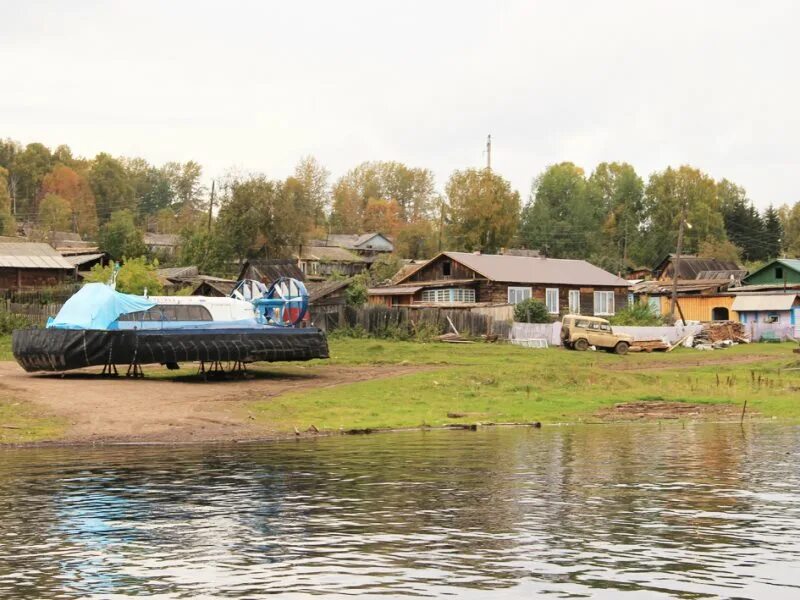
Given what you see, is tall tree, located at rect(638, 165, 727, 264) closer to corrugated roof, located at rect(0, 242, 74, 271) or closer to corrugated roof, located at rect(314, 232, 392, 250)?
corrugated roof, located at rect(314, 232, 392, 250)

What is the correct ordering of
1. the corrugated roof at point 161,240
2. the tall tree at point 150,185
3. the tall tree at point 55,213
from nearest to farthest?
the corrugated roof at point 161,240, the tall tree at point 55,213, the tall tree at point 150,185

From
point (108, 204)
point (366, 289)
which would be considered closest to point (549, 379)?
point (366, 289)

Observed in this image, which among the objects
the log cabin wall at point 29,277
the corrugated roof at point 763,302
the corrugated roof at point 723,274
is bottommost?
the corrugated roof at point 763,302

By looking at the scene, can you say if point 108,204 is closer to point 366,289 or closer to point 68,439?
point 366,289


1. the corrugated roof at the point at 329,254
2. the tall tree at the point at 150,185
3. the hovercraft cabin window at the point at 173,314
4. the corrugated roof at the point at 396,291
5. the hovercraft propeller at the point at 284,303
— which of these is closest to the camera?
the hovercraft cabin window at the point at 173,314

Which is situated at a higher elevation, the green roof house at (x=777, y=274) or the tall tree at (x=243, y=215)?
the tall tree at (x=243, y=215)

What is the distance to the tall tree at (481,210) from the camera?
115 m

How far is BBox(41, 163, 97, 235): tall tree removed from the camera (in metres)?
160

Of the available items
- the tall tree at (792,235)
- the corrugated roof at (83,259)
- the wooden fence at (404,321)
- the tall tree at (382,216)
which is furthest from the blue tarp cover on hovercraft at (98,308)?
the tall tree at (382,216)

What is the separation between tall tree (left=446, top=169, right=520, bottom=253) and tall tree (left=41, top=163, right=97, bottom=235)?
62943mm

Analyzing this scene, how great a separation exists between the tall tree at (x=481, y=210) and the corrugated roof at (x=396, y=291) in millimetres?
36317

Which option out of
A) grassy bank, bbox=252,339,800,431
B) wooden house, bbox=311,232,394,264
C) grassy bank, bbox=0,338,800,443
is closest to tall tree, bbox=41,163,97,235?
wooden house, bbox=311,232,394,264

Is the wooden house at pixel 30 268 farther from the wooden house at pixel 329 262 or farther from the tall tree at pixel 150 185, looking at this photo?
the tall tree at pixel 150 185

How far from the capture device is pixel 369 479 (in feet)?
67.4
